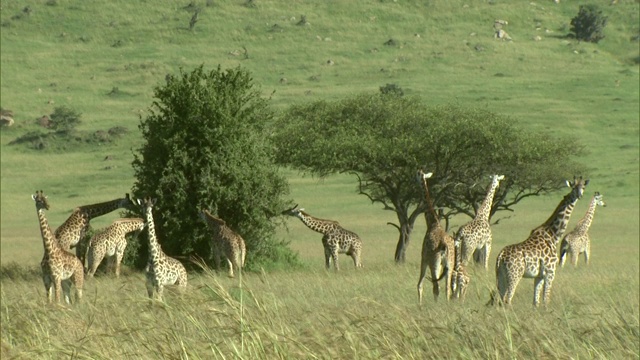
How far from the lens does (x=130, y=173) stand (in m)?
76.7

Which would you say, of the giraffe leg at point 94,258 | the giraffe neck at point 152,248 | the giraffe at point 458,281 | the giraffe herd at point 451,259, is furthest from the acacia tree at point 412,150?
the giraffe neck at point 152,248

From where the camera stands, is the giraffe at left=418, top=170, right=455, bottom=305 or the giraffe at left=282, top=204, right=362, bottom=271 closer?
the giraffe at left=418, top=170, right=455, bottom=305

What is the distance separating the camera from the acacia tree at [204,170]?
90.7 ft

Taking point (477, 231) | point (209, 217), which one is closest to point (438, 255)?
point (477, 231)

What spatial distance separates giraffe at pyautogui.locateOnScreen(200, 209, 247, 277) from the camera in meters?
25.0

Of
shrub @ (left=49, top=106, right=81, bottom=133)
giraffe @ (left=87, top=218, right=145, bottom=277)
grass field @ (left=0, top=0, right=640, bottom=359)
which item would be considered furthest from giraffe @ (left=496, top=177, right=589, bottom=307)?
shrub @ (left=49, top=106, right=81, bottom=133)

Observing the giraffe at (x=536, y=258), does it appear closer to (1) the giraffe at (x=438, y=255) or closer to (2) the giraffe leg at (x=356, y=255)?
(1) the giraffe at (x=438, y=255)

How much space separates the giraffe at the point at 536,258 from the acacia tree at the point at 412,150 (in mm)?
13677

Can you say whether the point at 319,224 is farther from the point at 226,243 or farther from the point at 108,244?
the point at 108,244

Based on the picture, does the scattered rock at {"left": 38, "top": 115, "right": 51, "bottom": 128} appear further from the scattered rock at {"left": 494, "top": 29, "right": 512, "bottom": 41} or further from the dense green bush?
the dense green bush

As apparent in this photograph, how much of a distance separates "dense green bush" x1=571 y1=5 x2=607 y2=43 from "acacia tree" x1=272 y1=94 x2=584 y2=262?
10104 centimetres

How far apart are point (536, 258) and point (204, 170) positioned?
11.5 meters

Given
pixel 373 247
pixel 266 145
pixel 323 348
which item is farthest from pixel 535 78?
pixel 323 348

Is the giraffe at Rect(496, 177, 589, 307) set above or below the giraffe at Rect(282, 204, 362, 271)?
above
